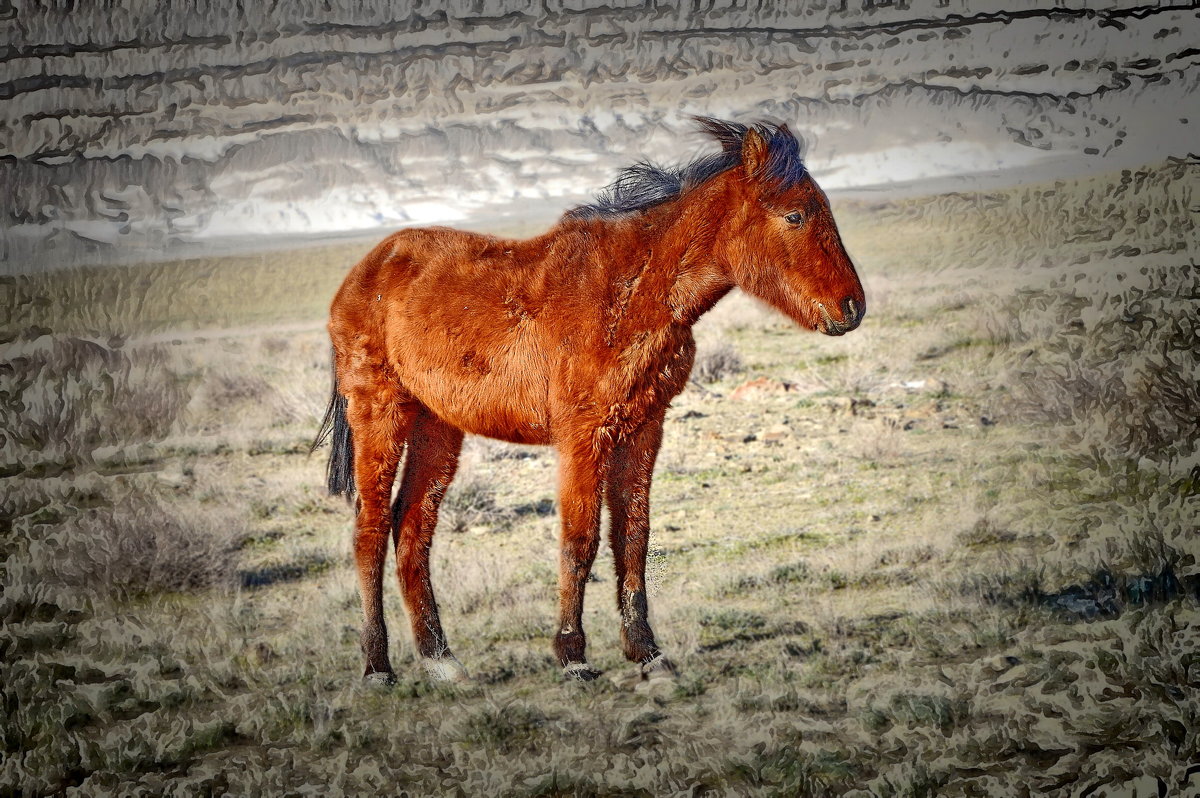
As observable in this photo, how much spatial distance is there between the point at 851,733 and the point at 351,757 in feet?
6.82

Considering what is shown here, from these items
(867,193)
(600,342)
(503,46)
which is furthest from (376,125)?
(867,193)

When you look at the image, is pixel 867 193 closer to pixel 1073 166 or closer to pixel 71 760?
pixel 1073 166

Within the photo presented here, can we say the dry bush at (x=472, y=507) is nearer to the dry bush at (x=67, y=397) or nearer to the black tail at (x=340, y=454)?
the black tail at (x=340, y=454)

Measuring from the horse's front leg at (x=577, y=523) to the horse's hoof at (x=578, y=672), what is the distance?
168mm

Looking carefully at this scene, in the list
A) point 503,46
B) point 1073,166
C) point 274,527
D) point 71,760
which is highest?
point 503,46

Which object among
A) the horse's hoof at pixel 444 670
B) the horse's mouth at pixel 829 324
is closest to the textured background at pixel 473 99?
the horse's mouth at pixel 829 324

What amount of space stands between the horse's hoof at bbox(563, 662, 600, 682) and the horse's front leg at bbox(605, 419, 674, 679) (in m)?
0.24

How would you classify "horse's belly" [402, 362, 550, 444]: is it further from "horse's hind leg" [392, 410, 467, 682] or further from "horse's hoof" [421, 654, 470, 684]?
"horse's hoof" [421, 654, 470, 684]

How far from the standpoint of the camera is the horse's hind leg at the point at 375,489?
4.25 metres

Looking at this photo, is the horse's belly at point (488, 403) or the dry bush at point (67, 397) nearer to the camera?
the horse's belly at point (488, 403)

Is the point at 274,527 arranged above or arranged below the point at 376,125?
below

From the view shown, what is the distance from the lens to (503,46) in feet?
16.1

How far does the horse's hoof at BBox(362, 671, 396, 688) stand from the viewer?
4.27 meters

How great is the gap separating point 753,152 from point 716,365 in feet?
14.5
